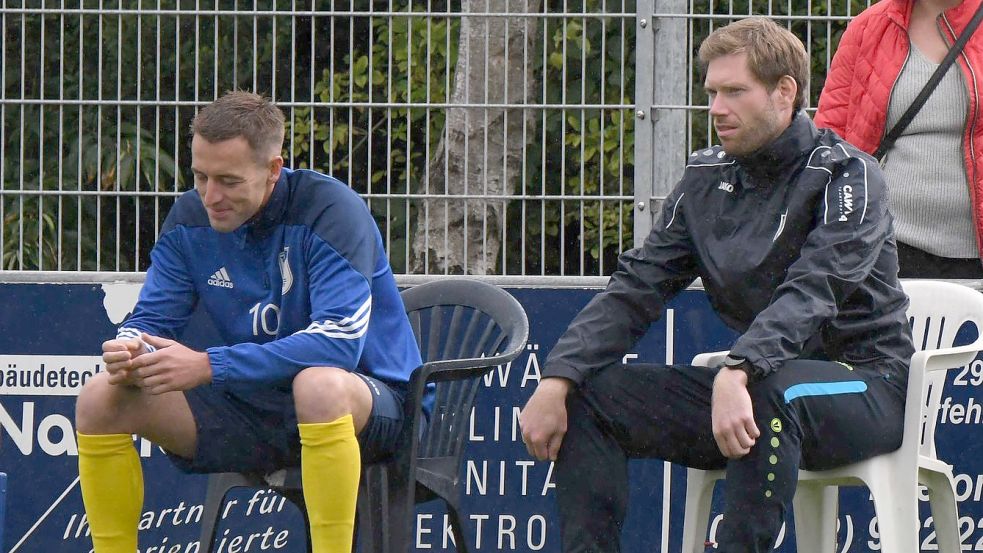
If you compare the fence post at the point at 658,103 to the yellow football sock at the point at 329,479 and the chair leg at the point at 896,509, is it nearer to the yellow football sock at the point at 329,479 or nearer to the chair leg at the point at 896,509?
the chair leg at the point at 896,509

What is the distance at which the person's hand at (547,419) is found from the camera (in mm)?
3520

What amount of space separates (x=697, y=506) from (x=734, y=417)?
72 cm

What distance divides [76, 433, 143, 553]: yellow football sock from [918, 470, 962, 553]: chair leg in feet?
6.38

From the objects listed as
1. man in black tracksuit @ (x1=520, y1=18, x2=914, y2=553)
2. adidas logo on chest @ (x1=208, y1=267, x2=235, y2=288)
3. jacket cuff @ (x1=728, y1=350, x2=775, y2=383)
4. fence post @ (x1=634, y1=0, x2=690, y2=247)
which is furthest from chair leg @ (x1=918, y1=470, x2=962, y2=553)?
adidas logo on chest @ (x1=208, y1=267, x2=235, y2=288)

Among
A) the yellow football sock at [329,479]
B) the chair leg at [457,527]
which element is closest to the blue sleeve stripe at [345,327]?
the yellow football sock at [329,479]

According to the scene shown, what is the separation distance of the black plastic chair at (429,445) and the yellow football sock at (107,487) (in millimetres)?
273

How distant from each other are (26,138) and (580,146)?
1876 mm

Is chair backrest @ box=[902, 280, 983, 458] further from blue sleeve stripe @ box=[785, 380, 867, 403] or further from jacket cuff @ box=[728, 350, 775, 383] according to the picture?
jacket cuff @ box=[728, 350, 775, 383]

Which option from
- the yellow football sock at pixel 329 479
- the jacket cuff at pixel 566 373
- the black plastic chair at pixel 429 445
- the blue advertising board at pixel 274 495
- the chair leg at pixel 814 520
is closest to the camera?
the yellow football sock at pixel 329 479

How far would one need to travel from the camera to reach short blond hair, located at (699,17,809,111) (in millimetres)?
3654

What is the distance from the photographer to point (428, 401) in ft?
12.8

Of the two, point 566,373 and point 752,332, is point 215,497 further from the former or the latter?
point 752,332

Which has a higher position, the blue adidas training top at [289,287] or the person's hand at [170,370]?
the blue adidas training top at [289,287]

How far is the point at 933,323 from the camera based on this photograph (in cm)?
428
